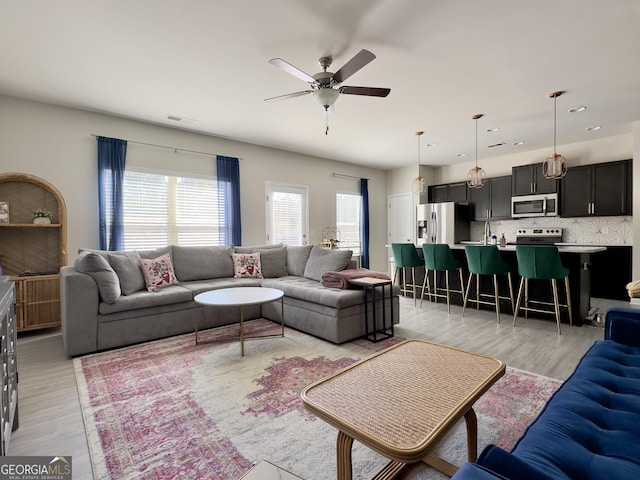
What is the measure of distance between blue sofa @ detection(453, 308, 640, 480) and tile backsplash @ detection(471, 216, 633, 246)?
17.0ft

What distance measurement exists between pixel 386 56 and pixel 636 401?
286 cm

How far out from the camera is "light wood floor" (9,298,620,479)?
177cm

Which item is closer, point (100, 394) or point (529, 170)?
point (100, 394)

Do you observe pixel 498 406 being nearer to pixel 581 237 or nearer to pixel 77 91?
pixel 77 91

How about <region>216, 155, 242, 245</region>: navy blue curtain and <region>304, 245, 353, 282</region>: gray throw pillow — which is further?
<region>216, 155, 242, 245</region>: navy blue curtain

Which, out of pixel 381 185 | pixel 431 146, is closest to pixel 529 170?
pixel 431 146

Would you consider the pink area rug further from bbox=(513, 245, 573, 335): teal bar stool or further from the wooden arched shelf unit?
bbox=(513, 245, 573, 335): teal bar stool

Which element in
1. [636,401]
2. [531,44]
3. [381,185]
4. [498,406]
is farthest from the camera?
[381,185]

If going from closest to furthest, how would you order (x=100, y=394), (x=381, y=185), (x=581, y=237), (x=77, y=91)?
(x=100, y=394) < (x=77, y=91) < (x=581, y=237) < (x=381, y=185)

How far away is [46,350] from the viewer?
3.12 meters

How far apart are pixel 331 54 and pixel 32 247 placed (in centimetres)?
410

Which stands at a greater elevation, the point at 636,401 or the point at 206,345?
the point at 636,401

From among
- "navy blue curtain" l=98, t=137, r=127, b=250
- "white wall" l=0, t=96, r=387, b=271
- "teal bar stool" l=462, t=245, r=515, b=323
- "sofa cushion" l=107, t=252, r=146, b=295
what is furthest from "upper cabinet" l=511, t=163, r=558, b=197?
"navy blue curtain" l=98, t=137, r=127, b=250

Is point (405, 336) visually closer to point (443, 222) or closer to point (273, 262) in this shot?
point (273, 262)
